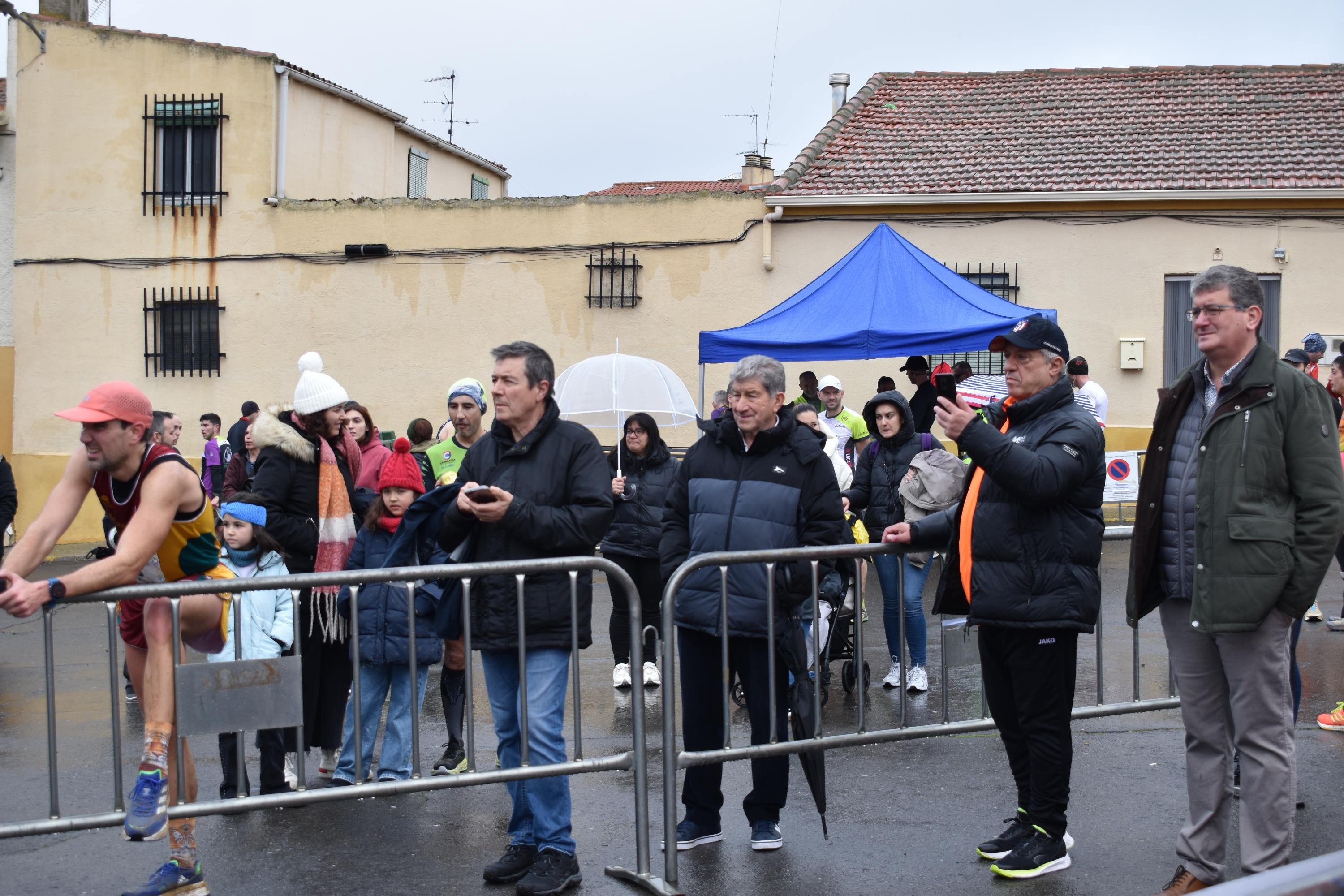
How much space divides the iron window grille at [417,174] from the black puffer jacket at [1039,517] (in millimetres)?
19401

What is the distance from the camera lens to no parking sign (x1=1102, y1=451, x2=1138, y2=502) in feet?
47.5

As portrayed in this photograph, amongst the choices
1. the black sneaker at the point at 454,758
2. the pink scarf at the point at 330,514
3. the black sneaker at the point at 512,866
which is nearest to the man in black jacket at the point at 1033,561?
the black sneaker at the point at 512,866

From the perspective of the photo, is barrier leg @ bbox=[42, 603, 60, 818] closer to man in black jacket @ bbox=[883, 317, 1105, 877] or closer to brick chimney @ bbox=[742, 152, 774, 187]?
man in black jacket @ bbox=[883, 317, 1105, 877]

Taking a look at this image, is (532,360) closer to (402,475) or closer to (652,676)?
(402,475)

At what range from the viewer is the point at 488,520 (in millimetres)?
4598

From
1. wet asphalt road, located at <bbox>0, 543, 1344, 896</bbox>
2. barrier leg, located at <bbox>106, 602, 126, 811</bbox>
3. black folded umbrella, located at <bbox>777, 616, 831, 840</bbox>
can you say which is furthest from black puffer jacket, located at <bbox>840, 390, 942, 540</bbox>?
barrier leg, located at <bbox>106, 602, 126, 811</bbox>

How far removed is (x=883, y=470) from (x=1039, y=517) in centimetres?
357

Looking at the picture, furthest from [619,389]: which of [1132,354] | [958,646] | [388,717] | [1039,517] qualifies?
[1132,354]

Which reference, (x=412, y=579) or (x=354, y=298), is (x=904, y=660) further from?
(x=354, y=298)

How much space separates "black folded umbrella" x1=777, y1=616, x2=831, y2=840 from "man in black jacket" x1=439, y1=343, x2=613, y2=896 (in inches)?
31.0

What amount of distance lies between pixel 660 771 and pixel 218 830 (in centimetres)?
206

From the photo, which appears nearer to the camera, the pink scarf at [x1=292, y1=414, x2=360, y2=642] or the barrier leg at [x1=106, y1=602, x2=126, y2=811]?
the barrier leg at [x1=106, y1=602, x2=126, y2=811]

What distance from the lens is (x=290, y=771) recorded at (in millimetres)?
6180

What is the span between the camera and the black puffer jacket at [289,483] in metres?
5.91
